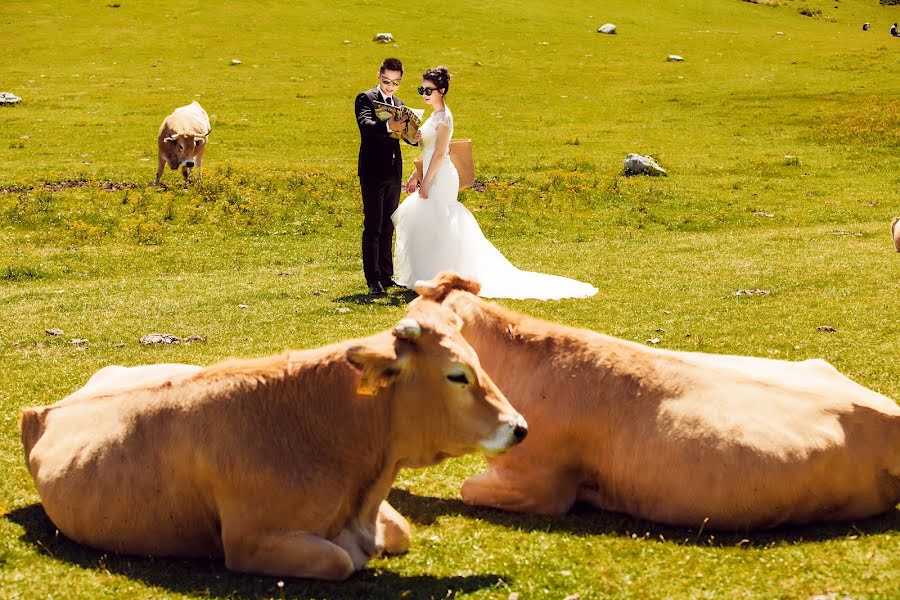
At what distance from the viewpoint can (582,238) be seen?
81.5ft

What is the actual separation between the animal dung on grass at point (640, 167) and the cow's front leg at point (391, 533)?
25.7m

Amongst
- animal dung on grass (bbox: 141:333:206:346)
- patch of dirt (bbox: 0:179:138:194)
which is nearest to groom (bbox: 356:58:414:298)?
animal dung on grass (bbox: 141:333:206:346)

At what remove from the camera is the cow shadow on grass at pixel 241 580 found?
262 inches

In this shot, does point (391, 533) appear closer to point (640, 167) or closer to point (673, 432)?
point (673, 432)

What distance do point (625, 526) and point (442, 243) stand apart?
1080cm

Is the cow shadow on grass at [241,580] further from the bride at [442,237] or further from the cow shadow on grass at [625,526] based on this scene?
the bride at [442,237]

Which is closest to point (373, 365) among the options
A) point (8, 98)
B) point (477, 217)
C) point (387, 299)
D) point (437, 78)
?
point (387, 299)

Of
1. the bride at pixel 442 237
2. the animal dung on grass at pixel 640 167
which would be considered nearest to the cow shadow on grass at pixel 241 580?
the bride at pixel 442 237

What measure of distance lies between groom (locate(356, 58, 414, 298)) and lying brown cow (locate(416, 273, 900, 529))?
9017 mm

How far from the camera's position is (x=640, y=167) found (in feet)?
105

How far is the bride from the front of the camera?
17953 mm

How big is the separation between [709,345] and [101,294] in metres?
11.2

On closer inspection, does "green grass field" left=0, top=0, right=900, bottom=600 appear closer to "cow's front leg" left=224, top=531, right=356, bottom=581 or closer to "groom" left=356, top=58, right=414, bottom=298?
"cow's front leg" left=224, top=531, right=356, bottom=581

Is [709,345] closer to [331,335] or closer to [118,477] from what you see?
[331,335]
